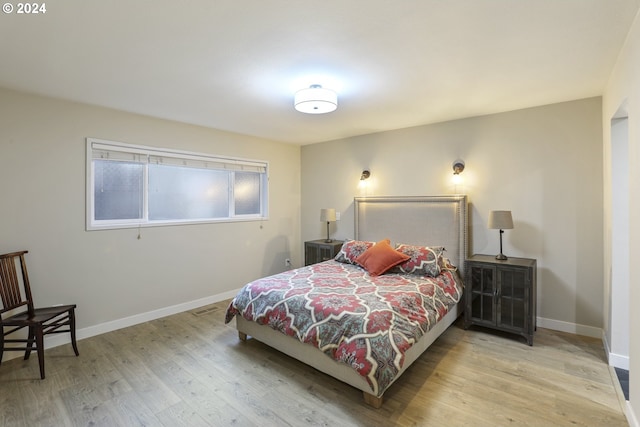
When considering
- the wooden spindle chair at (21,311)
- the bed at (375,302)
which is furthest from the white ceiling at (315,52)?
the wooden spindle chair at (21,311)

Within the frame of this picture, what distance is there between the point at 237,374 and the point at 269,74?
8.31ft

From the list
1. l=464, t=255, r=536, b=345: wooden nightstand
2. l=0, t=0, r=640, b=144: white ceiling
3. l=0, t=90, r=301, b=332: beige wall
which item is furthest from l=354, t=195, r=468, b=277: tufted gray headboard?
l=0, t=90, r=301, b=332: beige wall

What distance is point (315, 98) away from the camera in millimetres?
2582

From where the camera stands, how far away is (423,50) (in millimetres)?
2104

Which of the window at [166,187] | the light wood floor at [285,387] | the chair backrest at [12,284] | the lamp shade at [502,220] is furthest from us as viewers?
the window at [166,187]

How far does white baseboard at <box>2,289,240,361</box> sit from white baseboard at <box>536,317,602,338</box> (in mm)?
4076

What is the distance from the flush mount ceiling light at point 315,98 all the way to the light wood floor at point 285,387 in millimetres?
2326

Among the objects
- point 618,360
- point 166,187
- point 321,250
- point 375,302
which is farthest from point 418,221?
point 166,187

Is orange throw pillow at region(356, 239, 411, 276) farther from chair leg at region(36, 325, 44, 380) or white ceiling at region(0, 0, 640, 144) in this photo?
chair leg at region(36, 325, 44, 380)

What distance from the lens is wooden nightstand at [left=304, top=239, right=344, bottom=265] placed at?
4.59m

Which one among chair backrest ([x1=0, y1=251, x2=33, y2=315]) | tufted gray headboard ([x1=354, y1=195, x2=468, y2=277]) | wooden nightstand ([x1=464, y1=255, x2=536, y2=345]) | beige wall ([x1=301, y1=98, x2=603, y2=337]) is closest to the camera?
chair backrest ([x1=0, y1=251, x2=33, y2=315])

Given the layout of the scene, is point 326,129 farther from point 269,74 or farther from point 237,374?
point 237,374

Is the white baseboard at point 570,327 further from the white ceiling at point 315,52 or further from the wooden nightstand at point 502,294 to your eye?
the white ceiling at point 315,52

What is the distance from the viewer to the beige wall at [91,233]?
9.29ft
